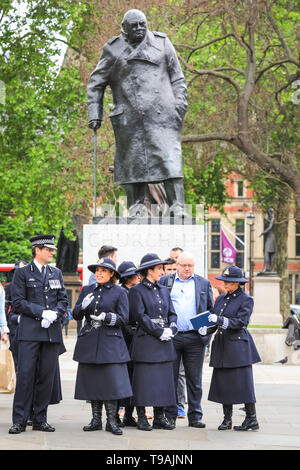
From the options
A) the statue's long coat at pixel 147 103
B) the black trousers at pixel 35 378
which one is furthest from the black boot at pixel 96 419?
the statue's long coat at pixel 147 103

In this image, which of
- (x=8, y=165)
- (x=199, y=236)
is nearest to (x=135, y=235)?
(x=199, y=236)

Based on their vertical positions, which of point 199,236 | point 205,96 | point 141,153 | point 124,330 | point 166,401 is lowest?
point 166,401

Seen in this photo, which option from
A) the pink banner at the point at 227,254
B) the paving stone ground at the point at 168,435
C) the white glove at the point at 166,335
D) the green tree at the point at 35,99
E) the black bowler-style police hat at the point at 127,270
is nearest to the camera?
the paving stone ground at the point at 168,435

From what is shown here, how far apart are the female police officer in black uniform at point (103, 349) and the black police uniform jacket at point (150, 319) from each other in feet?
0.73

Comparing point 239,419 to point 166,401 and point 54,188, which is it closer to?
point 166,401

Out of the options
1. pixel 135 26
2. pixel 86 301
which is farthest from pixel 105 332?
pixel 135 26

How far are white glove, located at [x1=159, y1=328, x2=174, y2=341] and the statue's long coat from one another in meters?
3.65

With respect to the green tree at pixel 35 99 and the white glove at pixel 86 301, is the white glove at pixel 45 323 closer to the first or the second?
the white glove at pixel 86 301

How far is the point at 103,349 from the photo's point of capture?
9.02 m

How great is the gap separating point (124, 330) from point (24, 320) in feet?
3.75

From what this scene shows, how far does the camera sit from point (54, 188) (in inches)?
1283

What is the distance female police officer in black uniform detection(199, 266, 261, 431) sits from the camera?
955 centimetres

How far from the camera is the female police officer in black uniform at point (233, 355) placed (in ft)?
31.3

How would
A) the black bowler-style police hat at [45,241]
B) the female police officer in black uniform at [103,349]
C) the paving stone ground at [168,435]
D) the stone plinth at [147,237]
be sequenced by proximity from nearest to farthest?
the paving stone ground at [168,435], the female police officer in black uniform at [103,349], the black bowler-style police hat at [45,241], the stone plinth at [147,237]
